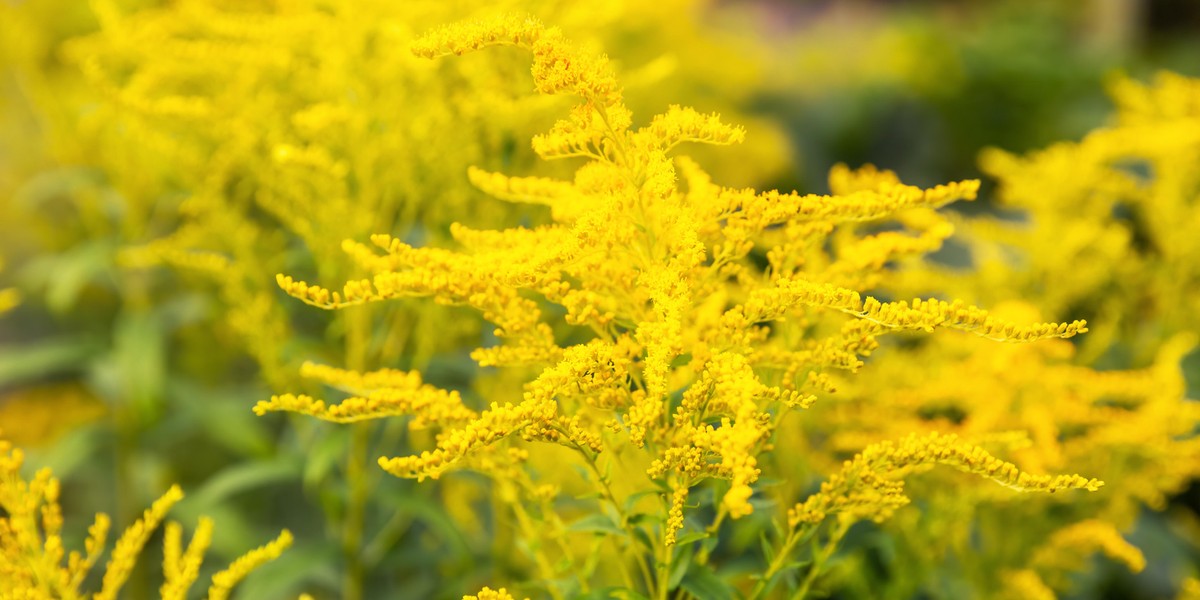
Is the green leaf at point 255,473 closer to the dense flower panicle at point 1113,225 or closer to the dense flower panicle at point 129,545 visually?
the dense flower panicle at point 129,545

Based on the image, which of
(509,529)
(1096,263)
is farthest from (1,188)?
(1096,263)

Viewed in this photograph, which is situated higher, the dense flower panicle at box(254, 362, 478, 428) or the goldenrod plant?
the goldenrod plant

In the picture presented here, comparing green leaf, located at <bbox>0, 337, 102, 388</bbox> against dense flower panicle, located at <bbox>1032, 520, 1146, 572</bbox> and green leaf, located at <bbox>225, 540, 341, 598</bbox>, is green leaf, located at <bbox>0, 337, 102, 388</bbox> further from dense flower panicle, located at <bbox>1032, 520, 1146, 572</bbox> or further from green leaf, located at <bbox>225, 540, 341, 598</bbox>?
dense flower panicle, located at <bbox>1032, 520, 1146, 572</bbox>

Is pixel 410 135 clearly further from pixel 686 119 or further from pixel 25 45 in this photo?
pixel 25 45

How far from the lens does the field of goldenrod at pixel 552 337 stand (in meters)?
1.63

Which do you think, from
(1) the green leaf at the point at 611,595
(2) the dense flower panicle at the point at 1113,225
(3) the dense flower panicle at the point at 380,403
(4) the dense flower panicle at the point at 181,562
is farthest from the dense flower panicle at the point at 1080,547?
(4) the dense flower panicle at the point at 181,562

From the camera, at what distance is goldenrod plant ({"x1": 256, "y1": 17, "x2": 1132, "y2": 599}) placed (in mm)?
1527

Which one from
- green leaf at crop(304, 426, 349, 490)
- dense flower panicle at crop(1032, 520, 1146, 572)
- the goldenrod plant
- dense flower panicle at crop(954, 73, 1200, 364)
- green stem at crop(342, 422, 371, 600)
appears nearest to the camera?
the goldenrod plant

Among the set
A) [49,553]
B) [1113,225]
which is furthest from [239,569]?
[1113,225]

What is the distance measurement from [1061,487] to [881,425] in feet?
3.43

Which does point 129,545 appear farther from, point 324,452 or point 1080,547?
point 1080,547

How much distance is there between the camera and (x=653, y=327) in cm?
154

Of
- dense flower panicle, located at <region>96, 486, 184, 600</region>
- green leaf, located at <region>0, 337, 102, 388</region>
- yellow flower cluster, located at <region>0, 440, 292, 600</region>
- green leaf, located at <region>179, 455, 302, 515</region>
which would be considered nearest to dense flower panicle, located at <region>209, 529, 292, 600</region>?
yellow flower cluster, located at <region>0, 440, 292, 600</region>

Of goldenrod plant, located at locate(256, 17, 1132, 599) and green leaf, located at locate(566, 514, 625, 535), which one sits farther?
green leaf, located at locate(566, 514, 625, 535)
